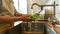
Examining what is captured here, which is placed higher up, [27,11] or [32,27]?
[27,11]

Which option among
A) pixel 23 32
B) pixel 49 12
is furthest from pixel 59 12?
pixel 23 32

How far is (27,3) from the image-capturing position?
369 cm

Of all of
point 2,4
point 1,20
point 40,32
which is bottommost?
point 40,32

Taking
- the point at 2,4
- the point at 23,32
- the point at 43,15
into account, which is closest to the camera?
the point at 2,4

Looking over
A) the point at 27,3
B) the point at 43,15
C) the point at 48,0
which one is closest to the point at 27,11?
the point at 27,3

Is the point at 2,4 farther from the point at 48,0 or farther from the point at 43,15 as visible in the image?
the point at 48,0

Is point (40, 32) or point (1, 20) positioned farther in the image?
point (40, 32)

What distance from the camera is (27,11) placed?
3646 mm

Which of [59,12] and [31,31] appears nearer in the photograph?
[31,31]

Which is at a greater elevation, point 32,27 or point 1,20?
point 1,20

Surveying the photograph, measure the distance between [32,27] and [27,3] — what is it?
1.39 metres

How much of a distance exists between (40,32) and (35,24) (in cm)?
24

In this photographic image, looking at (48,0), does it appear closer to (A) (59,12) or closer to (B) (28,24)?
(A) (59,12)

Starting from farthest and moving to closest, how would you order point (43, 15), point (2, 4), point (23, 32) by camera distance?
point (43, 15) < point (23, 32) < point (2, 4)
